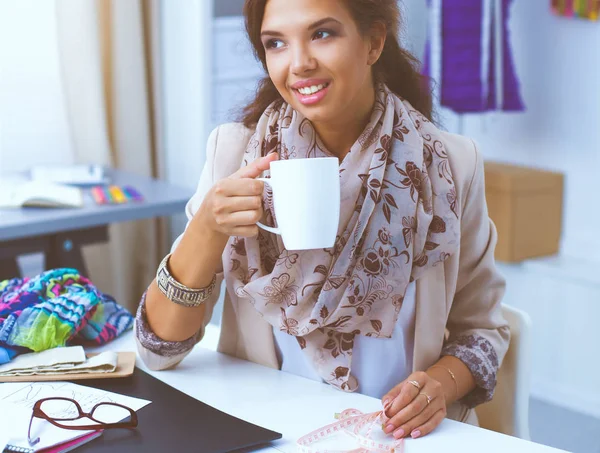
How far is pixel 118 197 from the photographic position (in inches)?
90.7

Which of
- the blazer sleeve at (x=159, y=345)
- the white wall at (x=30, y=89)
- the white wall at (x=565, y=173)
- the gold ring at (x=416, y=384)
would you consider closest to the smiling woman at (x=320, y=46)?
the blazer sleeve at (x=159, y=345)

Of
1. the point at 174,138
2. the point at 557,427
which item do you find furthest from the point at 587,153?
the point at 174,138

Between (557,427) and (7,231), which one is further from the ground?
(7,231)

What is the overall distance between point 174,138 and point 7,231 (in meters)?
1.29

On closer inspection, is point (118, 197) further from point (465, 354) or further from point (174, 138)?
point (465, 354)

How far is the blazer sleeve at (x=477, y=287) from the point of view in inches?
49.2

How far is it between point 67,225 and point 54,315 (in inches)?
38.1

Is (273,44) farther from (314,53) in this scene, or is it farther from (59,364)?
(59,364)

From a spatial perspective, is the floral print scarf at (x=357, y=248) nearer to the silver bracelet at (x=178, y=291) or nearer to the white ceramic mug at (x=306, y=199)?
the silver bracelet at (x=178, y=291)

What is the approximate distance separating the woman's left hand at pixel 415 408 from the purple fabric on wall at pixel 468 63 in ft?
6.10

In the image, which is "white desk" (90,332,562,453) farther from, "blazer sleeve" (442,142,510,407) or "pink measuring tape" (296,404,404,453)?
"blazer sleeve" (442,142,510,407)

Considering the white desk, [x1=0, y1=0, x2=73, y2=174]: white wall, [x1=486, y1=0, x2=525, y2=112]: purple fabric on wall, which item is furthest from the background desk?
[x1=486, y1=0, x2=525, y2=112]: purple fabric on wall

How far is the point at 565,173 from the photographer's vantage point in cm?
295

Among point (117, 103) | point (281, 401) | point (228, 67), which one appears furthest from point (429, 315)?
point (117, 103)
